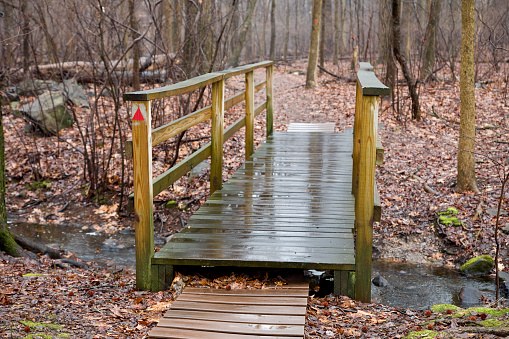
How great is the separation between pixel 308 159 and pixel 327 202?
225 centimetres

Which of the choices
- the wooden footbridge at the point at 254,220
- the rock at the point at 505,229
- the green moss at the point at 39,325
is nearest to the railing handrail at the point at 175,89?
the wooden footbridge at the point at 254,220

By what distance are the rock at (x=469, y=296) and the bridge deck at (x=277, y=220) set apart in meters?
1.77

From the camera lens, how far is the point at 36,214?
9.66 meters

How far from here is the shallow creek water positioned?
598 cm

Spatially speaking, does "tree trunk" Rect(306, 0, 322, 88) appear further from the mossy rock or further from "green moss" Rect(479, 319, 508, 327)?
"green moss" Rect(479, 319, 508, 327)

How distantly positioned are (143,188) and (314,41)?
14942mm

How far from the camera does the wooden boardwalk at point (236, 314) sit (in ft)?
10.5

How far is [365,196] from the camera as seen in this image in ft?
13.4

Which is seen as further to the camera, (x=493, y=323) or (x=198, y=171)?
(x=198, y=171)

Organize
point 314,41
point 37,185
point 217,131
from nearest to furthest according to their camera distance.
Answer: point 217,131
point 37,185
point 314,41

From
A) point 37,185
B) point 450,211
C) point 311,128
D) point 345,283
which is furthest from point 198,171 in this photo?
point 345,283

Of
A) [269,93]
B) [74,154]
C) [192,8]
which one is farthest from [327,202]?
[192,8]

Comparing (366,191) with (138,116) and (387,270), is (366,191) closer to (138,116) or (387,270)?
(138,116)

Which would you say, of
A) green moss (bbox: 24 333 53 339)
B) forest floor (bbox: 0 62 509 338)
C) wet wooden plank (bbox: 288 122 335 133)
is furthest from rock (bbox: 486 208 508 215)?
green moss (bbox: 24 333 53 339)
